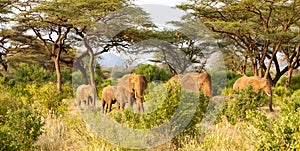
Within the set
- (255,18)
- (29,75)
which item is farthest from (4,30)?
(255,18)

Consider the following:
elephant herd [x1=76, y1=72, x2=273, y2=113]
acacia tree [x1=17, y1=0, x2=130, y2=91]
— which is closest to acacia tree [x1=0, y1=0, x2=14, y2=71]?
acacia tree [x1=17, y1=0, x2=130, y2=91]

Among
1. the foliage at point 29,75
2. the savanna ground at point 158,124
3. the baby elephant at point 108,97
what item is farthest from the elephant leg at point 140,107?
the foliage at point 29,75

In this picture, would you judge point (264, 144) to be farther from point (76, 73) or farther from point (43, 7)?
point (43, 7)

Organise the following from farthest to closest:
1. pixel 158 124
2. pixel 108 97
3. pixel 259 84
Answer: pixel 259 84
pixel 108 97
pixel 158 124

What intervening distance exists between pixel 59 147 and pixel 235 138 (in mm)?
2158

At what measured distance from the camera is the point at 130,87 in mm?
7102

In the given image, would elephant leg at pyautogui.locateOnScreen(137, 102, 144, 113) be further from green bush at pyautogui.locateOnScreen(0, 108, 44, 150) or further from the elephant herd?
green bush at pyautogui.locateOnScreen(0, 108, 44, 150)

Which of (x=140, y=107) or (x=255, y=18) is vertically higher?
(x=255, y=18)

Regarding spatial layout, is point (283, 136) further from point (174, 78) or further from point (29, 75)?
point (29, 75)

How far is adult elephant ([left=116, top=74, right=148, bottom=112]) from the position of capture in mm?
6855

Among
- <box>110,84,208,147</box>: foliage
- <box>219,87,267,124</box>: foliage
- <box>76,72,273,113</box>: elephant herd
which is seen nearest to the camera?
<box>110,84,208,147</box>: foliage

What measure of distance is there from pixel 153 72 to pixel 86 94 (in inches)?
81.3

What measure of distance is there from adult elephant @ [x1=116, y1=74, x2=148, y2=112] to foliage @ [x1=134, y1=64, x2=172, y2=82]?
10cm

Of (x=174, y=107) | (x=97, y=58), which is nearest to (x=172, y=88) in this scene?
(x=174, y=107)
